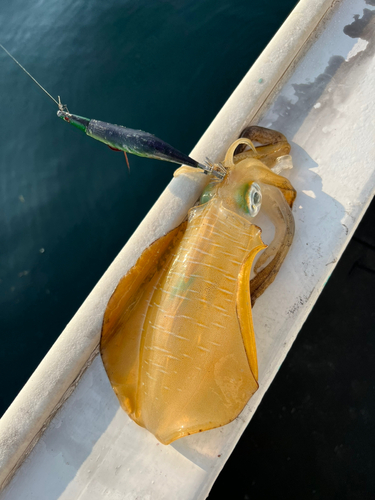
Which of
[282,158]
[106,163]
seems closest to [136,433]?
[282,158]

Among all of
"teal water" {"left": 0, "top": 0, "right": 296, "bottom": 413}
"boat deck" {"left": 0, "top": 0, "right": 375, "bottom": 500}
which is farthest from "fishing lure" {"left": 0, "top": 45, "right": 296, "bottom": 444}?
"teal water" {"left": 0, "top": 0, "right": 296, "bottom": 413}

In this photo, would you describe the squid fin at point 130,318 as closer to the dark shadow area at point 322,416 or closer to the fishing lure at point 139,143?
the fishing lure at point 139,143

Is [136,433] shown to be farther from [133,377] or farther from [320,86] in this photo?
[320,86]

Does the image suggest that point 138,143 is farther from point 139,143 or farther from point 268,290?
point 268,290

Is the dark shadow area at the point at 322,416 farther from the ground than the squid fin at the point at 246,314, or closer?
closer

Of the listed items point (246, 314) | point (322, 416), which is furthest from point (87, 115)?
point (322, 416)

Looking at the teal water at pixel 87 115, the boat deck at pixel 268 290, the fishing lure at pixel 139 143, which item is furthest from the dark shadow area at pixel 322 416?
the teal water at pixel 87 115
